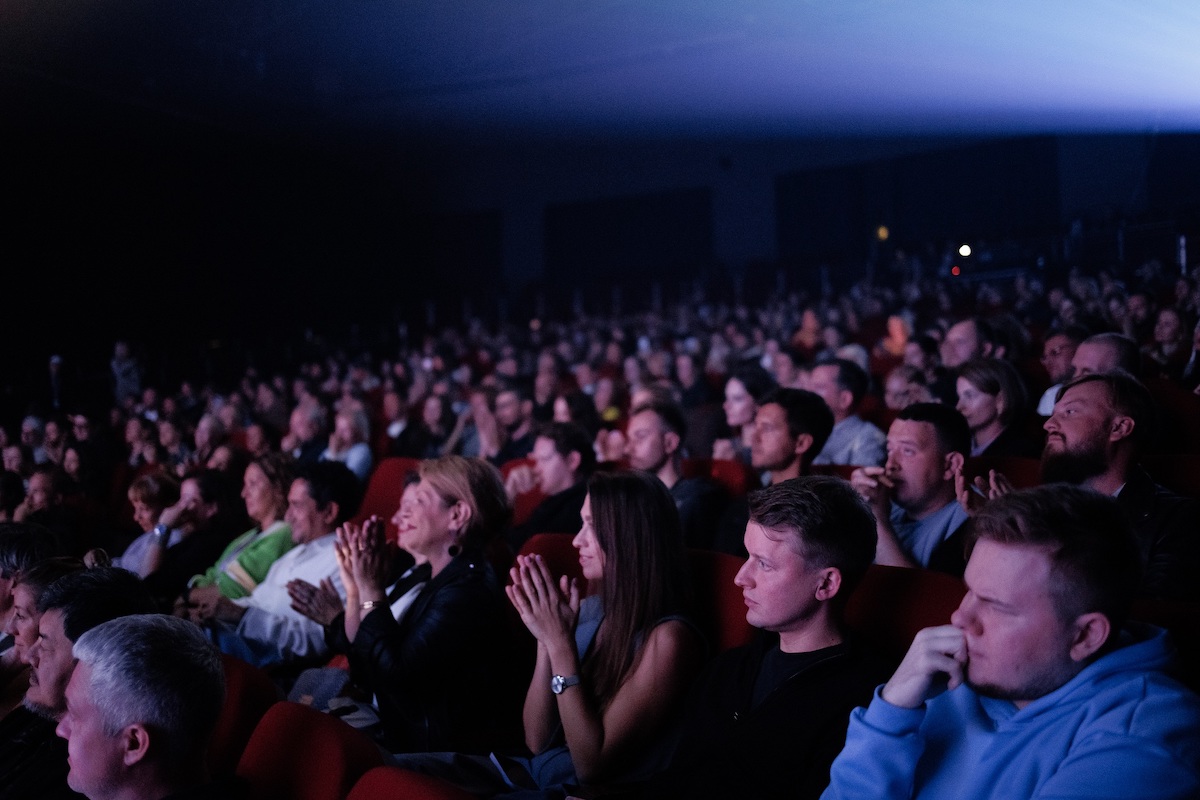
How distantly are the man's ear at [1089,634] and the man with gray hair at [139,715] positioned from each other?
1.22 metres

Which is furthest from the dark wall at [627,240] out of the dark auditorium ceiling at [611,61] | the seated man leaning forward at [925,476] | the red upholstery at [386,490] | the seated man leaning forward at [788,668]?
the seated man leaning forward at [788,668]

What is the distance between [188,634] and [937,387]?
3158mm

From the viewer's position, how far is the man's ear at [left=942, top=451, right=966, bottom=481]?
2.56 m

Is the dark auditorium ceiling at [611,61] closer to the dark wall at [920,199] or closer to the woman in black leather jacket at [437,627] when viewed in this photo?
the dark wall at [920,199]

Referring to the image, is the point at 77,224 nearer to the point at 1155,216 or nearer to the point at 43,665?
the point at 43,665

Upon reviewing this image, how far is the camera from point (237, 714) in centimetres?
186

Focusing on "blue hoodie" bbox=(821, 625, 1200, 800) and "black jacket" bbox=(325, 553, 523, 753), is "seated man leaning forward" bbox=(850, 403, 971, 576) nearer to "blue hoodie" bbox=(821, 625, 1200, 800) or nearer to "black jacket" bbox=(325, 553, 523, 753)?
"black jacket" bbox=(325, 553, 523, 753)

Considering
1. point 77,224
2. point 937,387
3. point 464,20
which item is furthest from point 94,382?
point 937,387

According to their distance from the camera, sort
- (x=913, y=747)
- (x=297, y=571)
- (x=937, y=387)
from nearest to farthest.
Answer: (x=913, y=747) → (x=297, y=571) → (x=937, y=387)

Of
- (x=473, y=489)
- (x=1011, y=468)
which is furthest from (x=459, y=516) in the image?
(x=1011, y=468)

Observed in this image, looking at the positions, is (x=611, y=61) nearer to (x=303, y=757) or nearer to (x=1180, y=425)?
(x=1180, y=425)

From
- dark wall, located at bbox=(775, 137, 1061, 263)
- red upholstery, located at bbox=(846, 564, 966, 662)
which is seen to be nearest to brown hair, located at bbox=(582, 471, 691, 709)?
red upholstery, located at bbox=(846, 564, 966, 662)

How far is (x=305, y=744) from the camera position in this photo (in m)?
1.54

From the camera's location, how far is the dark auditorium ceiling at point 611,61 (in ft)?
22.7
